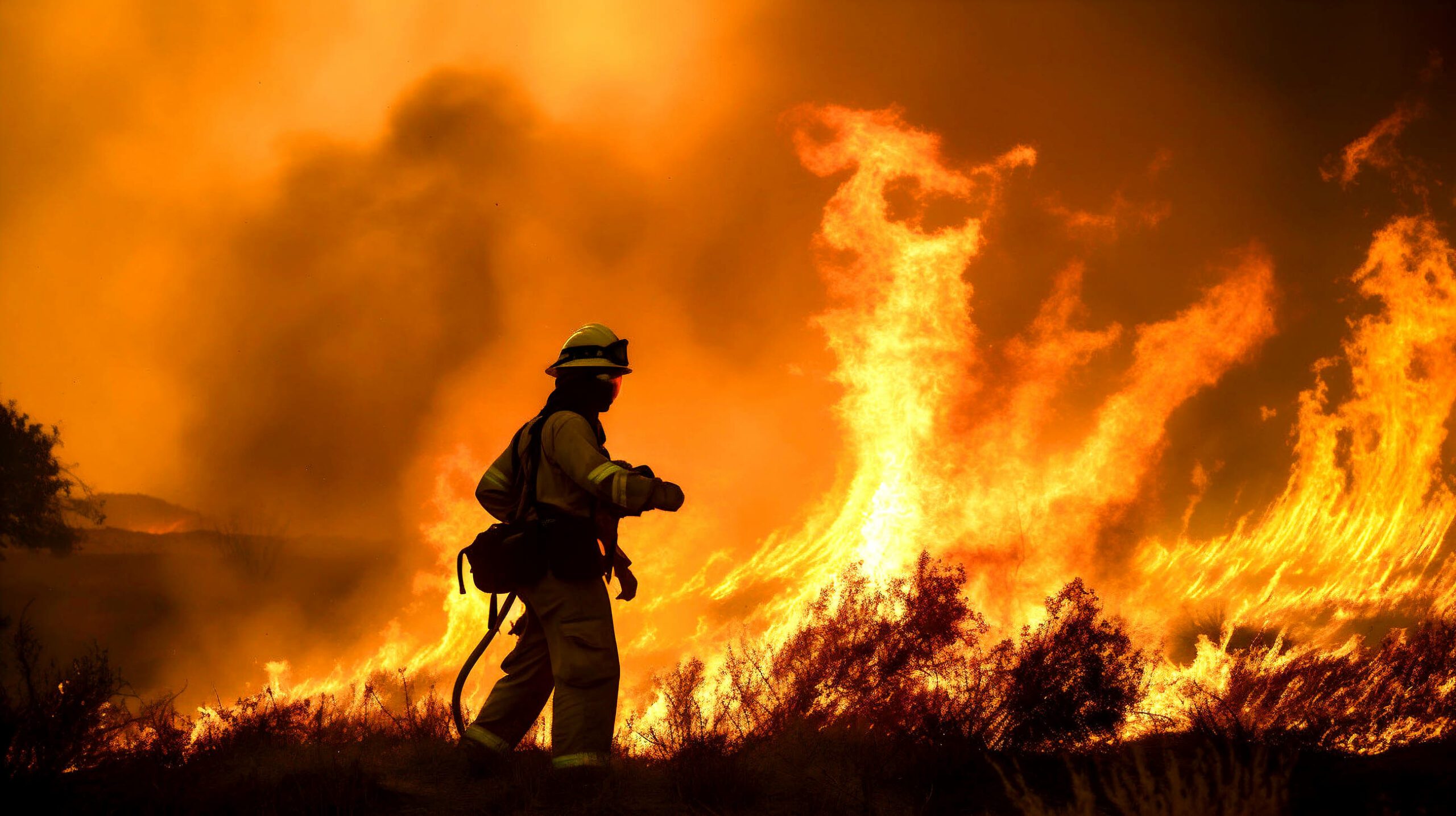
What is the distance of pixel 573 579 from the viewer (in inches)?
249

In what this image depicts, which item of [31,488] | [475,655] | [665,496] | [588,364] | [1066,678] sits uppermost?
[31,488]

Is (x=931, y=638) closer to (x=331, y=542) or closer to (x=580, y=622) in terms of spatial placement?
(x=580, y=622)

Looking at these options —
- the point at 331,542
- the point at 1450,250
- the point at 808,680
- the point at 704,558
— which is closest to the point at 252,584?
the point at 331,542

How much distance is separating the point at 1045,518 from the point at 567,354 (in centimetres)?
1184

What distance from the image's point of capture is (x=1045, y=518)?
16.4 metres

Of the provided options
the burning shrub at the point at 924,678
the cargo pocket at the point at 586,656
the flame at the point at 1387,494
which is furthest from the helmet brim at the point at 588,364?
the flame at the point at 1387,494

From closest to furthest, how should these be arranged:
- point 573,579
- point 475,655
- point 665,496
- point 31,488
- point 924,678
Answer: point 665,496
point 573,579
point 475,655
point 924,678
point 31,488

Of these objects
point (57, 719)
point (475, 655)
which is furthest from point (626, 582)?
point (57, 719)

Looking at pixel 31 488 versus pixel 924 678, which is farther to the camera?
pixel 31 488

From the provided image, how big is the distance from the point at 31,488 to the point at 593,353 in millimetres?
28252

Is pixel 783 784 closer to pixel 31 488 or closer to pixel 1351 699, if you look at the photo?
pixel 1351 699

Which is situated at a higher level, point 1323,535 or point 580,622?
point 1323,535

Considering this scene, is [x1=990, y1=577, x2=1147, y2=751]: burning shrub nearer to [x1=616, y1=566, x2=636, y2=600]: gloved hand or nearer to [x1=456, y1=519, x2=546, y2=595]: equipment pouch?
[x1=616, y1=566, x2=636, y2=600]: gloved hand

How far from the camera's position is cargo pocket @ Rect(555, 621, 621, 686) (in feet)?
20.0
